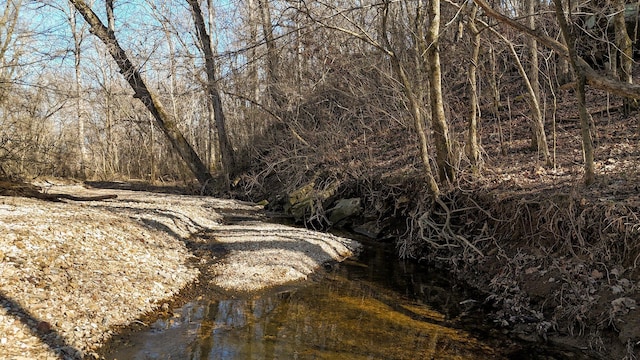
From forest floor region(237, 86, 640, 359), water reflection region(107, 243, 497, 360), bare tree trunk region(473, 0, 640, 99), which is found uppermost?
bare tree trunk region(473, 0, 640, 99)

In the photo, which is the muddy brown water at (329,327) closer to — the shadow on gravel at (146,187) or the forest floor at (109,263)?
the forest floor at (109,263)

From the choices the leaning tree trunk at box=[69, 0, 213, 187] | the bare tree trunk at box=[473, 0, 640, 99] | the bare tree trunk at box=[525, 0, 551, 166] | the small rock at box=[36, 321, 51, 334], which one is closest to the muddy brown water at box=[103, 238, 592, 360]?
the small rock at box=[36, 321, 51, 334]

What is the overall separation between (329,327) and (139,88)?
16535mm

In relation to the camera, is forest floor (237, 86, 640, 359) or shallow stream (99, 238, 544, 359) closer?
shallow stream (99, 238, 544, 359)

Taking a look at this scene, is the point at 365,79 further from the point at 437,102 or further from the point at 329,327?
the point at 329,327

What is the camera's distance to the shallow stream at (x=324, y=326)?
19.3 feet

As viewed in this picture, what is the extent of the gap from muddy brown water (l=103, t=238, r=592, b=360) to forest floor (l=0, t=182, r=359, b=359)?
517 millimetres

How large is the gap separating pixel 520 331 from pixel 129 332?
19.0 feet

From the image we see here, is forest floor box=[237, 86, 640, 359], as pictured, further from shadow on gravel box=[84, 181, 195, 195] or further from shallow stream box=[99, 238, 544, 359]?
shadow on gravel box=[84, 181, 195, 195]

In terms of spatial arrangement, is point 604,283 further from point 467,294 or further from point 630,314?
point 467,294

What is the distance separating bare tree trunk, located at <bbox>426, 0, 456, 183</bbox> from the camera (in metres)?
11.4

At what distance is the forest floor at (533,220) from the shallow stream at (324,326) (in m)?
1.01

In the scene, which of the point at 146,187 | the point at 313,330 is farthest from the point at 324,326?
the point at 146,187

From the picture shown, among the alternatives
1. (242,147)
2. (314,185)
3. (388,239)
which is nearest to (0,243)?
(388,239)
